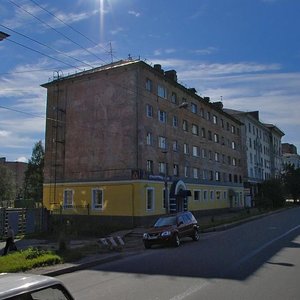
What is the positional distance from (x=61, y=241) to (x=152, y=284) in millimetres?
7435

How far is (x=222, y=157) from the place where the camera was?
5697 centimetres

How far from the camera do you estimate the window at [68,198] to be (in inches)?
1553

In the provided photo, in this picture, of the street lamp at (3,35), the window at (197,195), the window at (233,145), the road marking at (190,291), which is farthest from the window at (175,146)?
the road marking at (190,291)

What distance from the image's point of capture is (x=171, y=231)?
64.6 feet

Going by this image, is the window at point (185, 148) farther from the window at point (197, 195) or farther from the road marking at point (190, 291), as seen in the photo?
the road marking at point (190, 291)

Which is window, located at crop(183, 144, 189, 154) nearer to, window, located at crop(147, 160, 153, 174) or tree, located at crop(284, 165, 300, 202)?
window, located at crop(147, 160, 153, 174)

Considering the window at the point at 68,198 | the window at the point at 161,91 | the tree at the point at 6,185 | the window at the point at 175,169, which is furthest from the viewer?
the tree at the point at 6,185

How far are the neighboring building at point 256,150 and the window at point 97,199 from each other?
120ft

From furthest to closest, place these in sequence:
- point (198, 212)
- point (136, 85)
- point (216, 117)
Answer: point (216, 117)
point (198, 212)
point (136, 85)

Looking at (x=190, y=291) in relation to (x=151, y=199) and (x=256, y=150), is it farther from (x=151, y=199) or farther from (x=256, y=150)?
(x=256, y=150)

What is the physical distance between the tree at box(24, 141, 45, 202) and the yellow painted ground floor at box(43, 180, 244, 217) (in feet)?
114

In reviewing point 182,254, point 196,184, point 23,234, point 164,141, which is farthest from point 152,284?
point 196,184

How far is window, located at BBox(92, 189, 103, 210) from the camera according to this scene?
37.1 meters

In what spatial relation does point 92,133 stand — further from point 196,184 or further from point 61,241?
point 61,241
